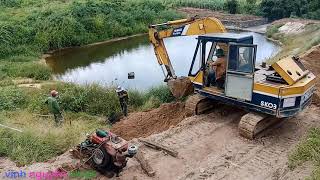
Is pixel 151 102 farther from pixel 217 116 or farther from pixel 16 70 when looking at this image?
pixel 16 70

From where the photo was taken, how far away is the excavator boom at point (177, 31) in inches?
464

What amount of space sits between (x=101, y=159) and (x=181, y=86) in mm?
5097

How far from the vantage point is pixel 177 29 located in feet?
40.0

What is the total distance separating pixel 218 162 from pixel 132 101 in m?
6.99

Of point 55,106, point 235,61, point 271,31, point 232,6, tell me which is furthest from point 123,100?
point 232,6

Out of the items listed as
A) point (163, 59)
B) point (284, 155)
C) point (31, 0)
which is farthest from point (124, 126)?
point (31, 0)

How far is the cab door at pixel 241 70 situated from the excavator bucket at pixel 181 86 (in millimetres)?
2494

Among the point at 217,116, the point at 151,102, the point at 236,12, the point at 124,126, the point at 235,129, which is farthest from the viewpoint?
the point at 236,12

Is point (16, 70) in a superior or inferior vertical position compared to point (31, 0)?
inferior

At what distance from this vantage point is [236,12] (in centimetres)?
4138

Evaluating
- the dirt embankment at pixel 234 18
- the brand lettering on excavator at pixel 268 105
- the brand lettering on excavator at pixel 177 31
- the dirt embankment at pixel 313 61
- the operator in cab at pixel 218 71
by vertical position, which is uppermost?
the brand lettering on excavator at pixel 177 31

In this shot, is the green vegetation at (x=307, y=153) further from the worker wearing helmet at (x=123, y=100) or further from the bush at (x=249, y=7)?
the bush at (x=249, y=7)

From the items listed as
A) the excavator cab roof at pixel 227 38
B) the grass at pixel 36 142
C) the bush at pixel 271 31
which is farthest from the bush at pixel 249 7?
the grass at pixel 36 142

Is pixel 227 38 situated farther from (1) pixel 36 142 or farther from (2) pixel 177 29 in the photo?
(1) pixel 36 142
